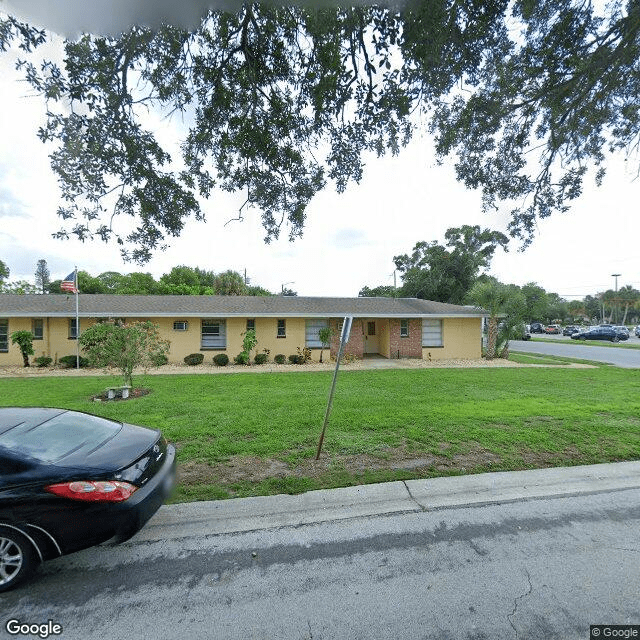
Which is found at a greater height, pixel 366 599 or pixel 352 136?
pixel 352 136

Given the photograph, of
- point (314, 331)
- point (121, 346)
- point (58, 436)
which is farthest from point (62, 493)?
point (314, 331)

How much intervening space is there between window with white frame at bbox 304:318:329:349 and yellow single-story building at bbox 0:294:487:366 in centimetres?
5

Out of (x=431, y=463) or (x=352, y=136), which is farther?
(x=352, y=136)

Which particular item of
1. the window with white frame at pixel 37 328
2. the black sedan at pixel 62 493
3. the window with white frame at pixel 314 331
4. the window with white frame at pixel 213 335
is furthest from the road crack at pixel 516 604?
the window with white frame at pixel 37 328

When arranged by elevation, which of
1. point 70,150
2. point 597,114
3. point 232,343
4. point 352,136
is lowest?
point 232,343

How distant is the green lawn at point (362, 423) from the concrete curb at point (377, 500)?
0.72 ft

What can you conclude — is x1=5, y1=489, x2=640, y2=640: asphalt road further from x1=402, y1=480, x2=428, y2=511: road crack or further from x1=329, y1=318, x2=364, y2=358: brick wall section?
x1=329, y1=318, x2=364, y2=358: brick wall section

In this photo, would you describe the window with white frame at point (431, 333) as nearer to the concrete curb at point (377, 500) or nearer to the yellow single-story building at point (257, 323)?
the yellow single-story building at point (257, 323)

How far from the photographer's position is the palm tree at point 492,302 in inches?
725

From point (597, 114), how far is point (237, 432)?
9.29 meters

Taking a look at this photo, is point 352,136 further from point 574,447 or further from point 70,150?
point 574,447

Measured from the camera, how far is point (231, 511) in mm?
3887

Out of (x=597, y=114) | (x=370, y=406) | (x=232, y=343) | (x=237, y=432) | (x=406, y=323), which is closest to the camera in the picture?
(x=237, y=432)

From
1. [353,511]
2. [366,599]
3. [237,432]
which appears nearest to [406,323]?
[237,432]
